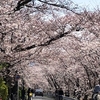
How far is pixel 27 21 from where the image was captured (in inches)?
646

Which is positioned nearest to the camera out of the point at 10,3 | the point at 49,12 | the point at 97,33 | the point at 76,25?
the point at 10,3

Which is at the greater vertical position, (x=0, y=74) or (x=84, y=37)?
(x=84, y=37)

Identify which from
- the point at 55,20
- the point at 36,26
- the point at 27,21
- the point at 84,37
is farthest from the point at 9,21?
the point at 84,37

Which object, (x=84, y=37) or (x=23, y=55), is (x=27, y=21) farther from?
(x=84, y=37)

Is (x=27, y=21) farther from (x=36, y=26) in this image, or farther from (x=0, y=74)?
(x=0, y=74)

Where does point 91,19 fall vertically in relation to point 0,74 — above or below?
above

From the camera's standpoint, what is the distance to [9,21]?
42.7 ft

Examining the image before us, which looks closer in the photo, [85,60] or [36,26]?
[36,26]

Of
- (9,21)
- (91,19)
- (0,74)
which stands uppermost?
(91,19)

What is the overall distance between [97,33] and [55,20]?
5025 mm

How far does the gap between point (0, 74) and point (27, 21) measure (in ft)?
19.6

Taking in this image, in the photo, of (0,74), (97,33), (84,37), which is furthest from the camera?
(84,37)

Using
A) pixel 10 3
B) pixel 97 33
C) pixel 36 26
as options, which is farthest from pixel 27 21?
pixel 97 33

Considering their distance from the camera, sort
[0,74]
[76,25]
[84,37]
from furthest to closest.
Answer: [84,37] → [0,74] → [76,25]
